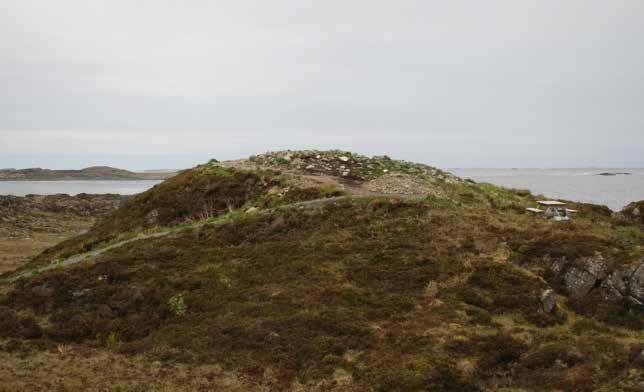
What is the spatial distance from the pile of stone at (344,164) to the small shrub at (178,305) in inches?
756

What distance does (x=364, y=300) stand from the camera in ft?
59.5

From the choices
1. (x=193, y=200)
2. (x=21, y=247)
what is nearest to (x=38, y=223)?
(x=21, y=247)

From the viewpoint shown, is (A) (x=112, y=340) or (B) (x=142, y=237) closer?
(A) (x=112, y=340)

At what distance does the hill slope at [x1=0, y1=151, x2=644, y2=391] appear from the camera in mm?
13734

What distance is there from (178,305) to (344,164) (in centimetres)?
2250

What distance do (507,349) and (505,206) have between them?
60.8ft

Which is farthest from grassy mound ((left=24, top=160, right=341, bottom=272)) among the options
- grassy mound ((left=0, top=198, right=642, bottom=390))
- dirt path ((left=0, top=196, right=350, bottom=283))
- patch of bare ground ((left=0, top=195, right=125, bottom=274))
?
patch of bare ground ((left=0, top=195, right=125, bottom=274))

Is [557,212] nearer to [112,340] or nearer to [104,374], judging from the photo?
[112,340]

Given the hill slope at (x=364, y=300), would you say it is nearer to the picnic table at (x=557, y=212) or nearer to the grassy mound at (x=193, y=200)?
the picnic table at (x=557, y=212)

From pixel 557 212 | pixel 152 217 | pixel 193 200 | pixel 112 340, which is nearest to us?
pixel 112 340

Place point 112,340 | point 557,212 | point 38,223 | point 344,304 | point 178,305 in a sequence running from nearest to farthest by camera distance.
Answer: point 112,340, point 344,304, point 178,305, point 557,212, point 38,223

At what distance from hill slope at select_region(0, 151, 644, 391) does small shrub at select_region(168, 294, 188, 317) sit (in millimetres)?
54

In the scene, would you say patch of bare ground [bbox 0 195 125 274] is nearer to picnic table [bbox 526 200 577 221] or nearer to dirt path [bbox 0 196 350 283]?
dirt path [bbox 0 196 350 283]

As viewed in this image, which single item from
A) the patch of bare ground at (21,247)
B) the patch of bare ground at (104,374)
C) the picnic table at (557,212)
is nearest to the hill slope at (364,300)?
the patch of bare ground at (104,374)
